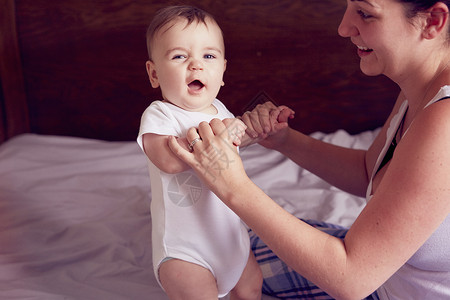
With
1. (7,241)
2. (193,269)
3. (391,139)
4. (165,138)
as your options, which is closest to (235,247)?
(193,269)

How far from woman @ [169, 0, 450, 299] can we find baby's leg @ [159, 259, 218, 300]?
0.16 meters

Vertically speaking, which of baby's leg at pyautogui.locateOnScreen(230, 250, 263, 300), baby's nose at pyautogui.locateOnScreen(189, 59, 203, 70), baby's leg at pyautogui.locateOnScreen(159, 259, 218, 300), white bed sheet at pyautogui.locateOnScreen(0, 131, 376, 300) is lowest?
white bed sheet at pyautogui.locateOnScreen(0, 131, 376, 300)

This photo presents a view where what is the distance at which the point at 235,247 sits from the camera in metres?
1.01

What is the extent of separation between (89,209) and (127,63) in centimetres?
69

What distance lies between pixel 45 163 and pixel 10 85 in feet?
1.36

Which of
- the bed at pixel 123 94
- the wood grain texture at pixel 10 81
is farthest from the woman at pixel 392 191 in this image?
the wood grain texture at pixel 10 81

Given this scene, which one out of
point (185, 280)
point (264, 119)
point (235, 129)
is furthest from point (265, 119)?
point (185, 280)

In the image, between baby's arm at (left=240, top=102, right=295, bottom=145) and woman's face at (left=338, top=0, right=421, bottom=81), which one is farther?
baby's arm at (left=240, top=102, right=295, bottom=145)

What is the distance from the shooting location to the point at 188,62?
3.15 ft

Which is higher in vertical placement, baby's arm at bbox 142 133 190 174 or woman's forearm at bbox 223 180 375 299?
baby's arm at bbox 142 133 190 174

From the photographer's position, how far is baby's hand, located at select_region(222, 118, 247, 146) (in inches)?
36.3

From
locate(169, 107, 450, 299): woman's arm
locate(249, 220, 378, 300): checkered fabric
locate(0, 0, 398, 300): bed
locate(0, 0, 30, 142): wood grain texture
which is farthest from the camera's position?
locate(0, 0, 30, 142): wood grain texture

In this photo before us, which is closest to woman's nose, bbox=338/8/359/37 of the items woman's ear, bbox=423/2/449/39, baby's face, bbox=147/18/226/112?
woman's ear, bbox=423/2/449/39

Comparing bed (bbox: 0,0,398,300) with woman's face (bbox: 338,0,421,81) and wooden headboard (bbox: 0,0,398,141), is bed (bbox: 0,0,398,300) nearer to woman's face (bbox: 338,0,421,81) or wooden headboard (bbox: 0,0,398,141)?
wooden headboard (bbox: 0,0,398,141)
